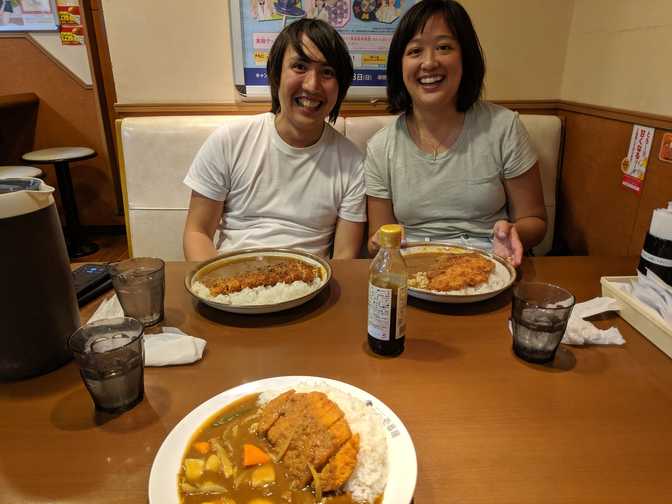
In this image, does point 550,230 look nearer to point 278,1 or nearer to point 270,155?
point 270,155

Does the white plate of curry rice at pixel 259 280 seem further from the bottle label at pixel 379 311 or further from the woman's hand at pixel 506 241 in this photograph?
the woman's hand at pixel 506 241

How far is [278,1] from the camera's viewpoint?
2262 millimetres

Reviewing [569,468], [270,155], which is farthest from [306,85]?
[569,468]

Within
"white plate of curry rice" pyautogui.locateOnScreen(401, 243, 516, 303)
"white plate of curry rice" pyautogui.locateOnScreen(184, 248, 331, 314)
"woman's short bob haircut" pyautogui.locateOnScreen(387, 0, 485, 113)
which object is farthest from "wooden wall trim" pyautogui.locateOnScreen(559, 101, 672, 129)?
"white plate of curry rice" pyautogui.locateOnScreen(184, 248, 331, 314)

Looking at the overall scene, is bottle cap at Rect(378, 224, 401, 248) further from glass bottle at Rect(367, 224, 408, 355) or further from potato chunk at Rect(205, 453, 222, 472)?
potato chunk at Rect(205, 453, 222, 472)

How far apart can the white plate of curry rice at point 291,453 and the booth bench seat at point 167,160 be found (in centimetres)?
156

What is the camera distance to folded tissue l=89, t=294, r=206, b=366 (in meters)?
0.94

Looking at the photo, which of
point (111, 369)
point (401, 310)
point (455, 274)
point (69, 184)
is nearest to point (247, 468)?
point (111, 369)

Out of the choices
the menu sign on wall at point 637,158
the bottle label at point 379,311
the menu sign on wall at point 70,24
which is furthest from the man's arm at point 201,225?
the menu sign on wall at point 70,24

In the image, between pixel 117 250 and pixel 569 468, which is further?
pixel 117 250

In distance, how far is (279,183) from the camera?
1.82 metres

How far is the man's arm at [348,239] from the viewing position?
182 cm

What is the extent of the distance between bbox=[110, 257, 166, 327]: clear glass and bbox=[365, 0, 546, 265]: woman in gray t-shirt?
38.1 inches

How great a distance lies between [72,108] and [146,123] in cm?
270
